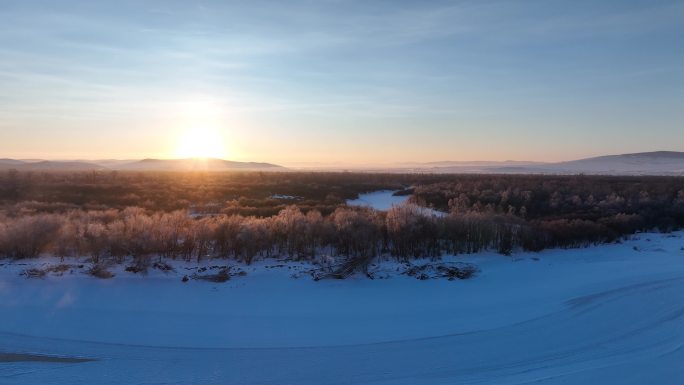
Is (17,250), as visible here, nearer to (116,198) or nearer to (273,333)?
(273,333)

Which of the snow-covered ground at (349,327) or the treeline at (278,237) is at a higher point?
the treeline at (278,237)

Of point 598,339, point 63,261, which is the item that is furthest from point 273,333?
point 63,261

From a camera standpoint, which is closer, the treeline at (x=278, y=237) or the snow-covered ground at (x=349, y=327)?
the snow-covered ground at (x=349, y=327)

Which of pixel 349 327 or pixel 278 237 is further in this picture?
pixel 278 237

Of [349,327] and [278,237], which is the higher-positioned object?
[278,237]

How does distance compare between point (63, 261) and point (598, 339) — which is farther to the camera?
point (63, 261)
